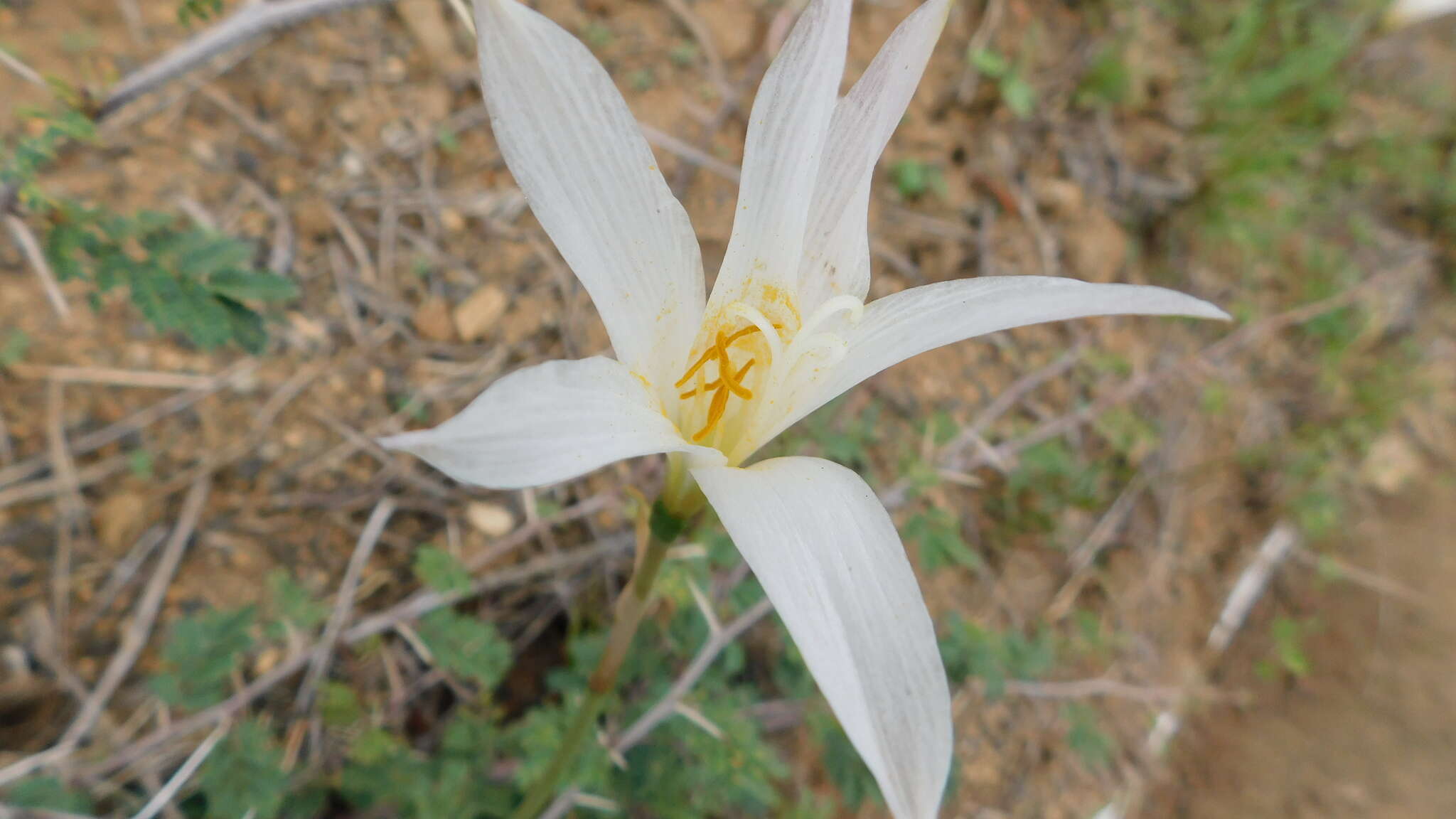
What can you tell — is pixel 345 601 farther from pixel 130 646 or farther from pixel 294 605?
pixel 130 646

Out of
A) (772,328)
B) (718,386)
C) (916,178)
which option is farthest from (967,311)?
(916,178)

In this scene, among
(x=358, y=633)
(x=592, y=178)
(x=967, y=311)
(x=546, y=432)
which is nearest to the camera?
(x=546, y=432)

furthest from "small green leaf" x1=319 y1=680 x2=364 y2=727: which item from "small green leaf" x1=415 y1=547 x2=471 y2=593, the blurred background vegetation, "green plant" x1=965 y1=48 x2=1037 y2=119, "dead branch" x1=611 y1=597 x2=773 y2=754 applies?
"green plant" x1=965 y1=48 x2=1037 y2=119

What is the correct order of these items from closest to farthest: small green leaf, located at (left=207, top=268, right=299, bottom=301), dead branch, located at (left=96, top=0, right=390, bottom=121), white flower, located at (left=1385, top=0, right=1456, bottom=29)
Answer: dead branch, located at (left=96, top=0, right=390, bottom=121) < small green leaf, located at (left=207, top=268, right=299, bottom=301) < white flower, located at (left=1385, top=0, right=1456, bottom=29)

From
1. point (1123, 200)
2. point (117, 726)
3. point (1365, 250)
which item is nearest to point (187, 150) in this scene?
point (117, 726)

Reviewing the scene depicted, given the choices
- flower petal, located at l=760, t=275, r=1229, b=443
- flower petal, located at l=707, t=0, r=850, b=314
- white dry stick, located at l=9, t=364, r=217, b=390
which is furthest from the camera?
white dry stick, located at l=9, t=364, r=217, b=390

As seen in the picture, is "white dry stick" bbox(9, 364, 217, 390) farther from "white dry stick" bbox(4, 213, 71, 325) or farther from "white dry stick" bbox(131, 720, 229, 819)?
"white dry stick" bbox(131, 720, 229, 819)
